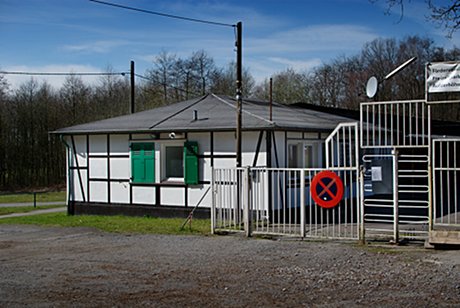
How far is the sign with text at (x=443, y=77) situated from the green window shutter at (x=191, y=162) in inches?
310

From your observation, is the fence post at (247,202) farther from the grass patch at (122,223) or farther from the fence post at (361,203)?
the fence post at (361,203)

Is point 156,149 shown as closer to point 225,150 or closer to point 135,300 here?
point 225,150

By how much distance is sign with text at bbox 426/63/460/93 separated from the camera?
10305 mm

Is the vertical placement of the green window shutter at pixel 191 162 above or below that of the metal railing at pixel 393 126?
below

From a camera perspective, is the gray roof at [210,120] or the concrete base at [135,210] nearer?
the gray roof at [210,120]

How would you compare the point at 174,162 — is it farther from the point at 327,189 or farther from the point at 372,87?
the point at 372,87

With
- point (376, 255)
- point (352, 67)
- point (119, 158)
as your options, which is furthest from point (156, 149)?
point (352, 67)

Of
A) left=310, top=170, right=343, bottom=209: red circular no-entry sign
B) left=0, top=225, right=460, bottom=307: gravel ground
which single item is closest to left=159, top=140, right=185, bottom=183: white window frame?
left=0, top=225, right=460, bottom=307: gravel ground

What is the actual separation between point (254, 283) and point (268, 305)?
126cm

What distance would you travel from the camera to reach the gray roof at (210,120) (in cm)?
1641

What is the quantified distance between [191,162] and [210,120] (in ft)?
4.38

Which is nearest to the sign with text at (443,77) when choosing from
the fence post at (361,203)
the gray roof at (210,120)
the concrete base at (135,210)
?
the fence post at (361,203)

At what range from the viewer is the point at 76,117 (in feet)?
126

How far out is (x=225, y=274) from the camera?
916cm
